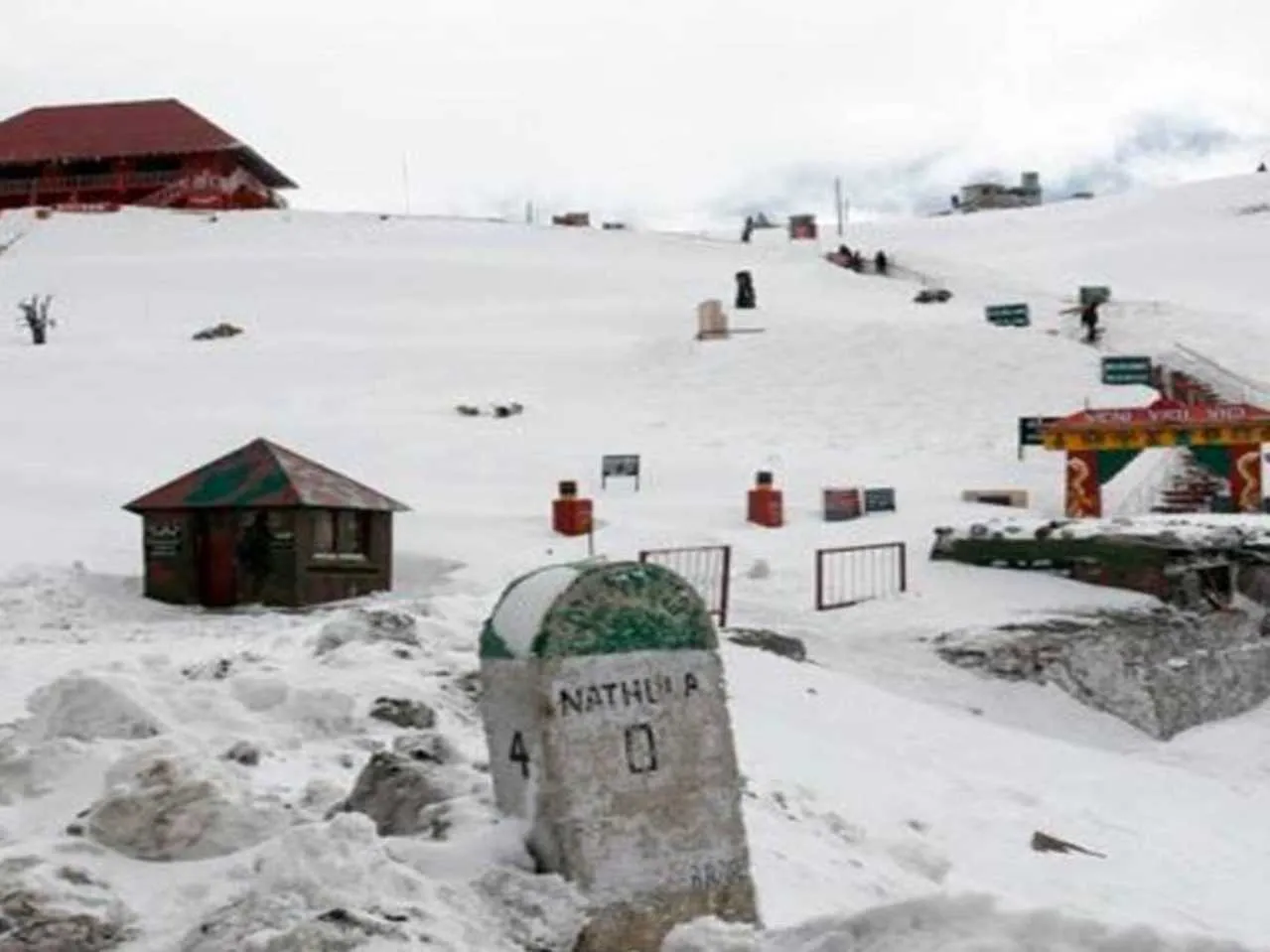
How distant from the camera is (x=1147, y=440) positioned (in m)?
24.4

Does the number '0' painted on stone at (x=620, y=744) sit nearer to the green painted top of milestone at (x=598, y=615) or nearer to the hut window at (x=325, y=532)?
the green painted top of milestone at (x=598, y=615)

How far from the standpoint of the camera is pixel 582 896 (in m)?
6.23

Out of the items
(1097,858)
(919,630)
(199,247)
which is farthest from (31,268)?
(1097,858)

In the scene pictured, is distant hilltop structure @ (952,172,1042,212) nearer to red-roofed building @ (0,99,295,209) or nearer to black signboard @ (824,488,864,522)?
red-roofed building @ (0,99,295,209)

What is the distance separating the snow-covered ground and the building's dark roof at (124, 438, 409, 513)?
118 cm

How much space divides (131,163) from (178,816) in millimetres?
75337

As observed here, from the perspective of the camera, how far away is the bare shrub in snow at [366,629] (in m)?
11.2

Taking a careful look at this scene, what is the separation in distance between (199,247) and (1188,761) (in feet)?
167

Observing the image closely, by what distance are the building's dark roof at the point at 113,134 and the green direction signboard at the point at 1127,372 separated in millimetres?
51781

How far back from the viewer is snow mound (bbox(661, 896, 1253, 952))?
16.4 feet

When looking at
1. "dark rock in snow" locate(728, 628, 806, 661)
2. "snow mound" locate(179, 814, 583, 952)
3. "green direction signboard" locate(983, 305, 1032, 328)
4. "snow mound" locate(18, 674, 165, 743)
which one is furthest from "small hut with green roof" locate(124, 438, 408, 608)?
"green direction signboard" locate(983, 305, 1032, 328)

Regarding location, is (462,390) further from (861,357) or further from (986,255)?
(986,255)

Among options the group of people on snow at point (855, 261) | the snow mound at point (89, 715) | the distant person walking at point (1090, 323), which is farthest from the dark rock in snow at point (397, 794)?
the group of people on snow at point (855, 261)

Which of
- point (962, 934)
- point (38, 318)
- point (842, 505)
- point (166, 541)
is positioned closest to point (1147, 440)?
point (842, 505)
